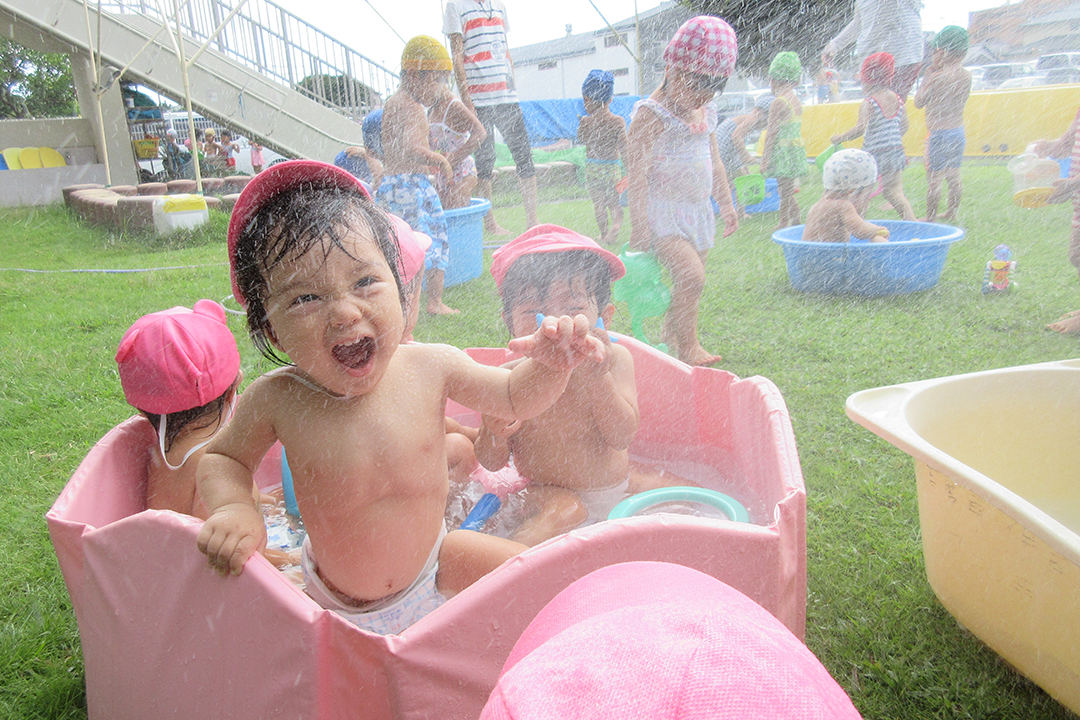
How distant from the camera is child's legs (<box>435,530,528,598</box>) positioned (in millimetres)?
1561

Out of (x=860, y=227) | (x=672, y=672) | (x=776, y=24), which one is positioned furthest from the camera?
(x=776, y=24)

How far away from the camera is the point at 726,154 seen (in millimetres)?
8148

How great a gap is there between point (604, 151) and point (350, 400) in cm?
528

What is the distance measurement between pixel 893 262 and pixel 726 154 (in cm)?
432

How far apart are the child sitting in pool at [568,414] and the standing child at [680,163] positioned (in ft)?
3.87

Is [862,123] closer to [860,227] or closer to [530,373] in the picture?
[860,227]

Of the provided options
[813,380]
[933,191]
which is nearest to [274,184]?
[813,380]

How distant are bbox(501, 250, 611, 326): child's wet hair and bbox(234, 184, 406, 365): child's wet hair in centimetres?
64

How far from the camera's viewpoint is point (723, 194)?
3.95m

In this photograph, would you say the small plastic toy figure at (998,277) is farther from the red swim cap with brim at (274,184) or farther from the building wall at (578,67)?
the red swim cap with brim at (274,184)

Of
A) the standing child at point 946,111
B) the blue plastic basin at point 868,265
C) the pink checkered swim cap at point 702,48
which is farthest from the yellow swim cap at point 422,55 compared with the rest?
the standing child at point 946,111

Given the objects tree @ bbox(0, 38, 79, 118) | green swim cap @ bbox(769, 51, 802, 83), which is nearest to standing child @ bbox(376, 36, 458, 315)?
green swim cap @ bbox(769, 51, 802, 83)

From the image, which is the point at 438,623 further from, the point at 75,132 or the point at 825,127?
the point at 75,132

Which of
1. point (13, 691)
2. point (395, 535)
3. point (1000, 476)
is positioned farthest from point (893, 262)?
point (13, 691)
